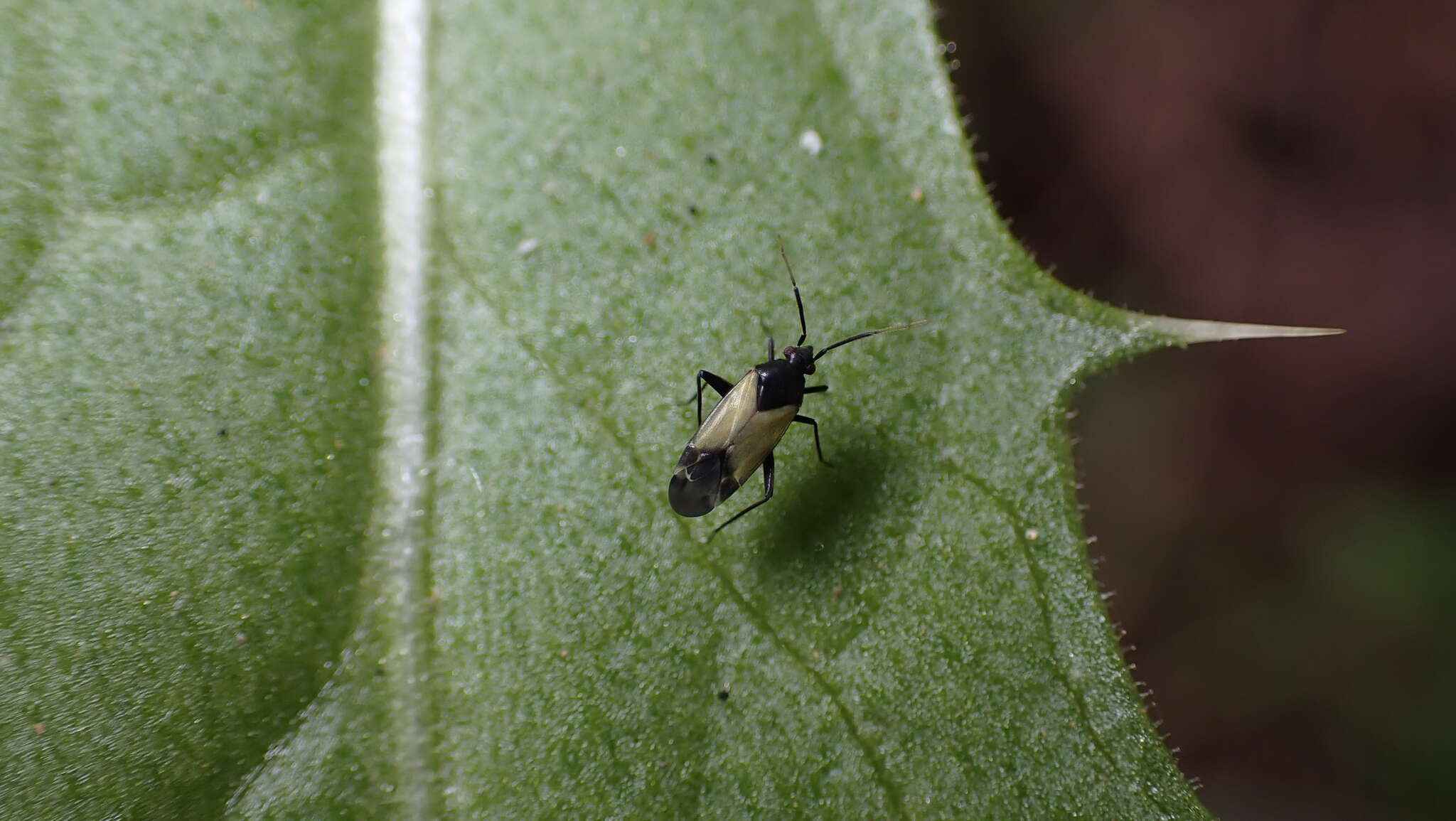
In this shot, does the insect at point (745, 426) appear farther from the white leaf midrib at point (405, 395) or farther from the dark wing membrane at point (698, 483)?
the white leaf midrib at point (405, 395)

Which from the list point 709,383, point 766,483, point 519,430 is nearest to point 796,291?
point 709,383

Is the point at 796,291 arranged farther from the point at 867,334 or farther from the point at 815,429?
the point at 815,429

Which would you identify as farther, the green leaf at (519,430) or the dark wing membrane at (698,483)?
the dark wing membrane at (698,483)

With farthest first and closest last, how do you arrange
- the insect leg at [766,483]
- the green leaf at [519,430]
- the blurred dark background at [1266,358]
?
the blurred dark background at [1266,358] < the insect leg at [766,483] < the green leaf at [519,430]

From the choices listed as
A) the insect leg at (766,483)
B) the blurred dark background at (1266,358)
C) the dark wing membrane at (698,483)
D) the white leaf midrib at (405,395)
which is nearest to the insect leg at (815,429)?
the insect leg at (766,483)

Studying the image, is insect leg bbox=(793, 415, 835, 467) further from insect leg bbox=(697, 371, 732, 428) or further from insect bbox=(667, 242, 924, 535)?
insect leg bbox=(697, 371, 732, 428)

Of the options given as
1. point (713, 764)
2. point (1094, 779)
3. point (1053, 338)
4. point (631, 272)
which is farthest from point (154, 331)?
point (1094, 779)

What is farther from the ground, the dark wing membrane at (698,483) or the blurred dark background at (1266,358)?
the dark wing membrane at (698,483)
